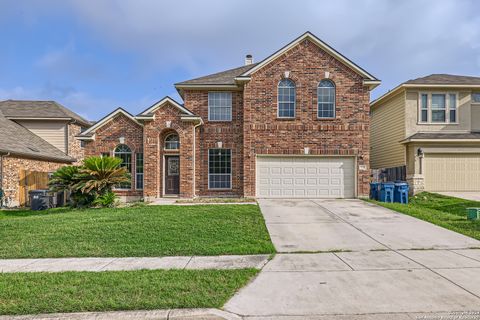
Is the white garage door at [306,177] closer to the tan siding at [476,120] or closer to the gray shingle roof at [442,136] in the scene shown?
the gray shingle roof at [442,136]

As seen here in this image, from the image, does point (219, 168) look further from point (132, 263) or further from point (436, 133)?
point (436, 133)

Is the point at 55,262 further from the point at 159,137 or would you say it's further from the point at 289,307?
the point at 159,137

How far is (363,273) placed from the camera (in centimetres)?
598

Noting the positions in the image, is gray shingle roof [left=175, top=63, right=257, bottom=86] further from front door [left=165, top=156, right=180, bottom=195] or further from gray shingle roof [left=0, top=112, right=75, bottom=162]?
gray shingle roof [left=0, top=112, right=75, bottom=162]

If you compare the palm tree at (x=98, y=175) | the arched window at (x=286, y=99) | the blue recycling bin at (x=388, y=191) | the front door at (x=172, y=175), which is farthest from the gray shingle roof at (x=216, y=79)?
the blue recycling bin at (x=388, y=191)

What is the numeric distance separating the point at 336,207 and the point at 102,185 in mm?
9841

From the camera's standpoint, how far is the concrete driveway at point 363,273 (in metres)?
4.55

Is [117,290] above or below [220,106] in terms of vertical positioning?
below

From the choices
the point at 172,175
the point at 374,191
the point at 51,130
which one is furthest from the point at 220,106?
the point at 51,130

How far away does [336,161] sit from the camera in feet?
54.1

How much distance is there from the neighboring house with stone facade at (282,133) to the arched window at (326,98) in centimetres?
5

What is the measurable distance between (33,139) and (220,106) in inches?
524

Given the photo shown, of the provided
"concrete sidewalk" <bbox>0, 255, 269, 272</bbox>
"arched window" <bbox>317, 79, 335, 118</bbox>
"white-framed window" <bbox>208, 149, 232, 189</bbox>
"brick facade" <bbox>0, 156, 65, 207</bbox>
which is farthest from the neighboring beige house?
"brick facade" <bbox>0, 156, 65, 207</bbox>

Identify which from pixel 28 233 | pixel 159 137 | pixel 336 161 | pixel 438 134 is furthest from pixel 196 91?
pixel 438 134
